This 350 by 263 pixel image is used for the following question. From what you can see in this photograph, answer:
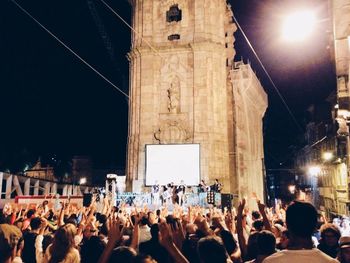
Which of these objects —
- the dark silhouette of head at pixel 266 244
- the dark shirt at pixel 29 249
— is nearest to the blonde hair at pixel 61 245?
the dark shirt at pixel 29 249

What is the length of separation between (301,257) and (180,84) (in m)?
28.1

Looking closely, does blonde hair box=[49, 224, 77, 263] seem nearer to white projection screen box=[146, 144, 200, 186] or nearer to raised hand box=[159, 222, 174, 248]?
raised hand box=[159, 222, 174, 248]

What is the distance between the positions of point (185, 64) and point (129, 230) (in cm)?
2505

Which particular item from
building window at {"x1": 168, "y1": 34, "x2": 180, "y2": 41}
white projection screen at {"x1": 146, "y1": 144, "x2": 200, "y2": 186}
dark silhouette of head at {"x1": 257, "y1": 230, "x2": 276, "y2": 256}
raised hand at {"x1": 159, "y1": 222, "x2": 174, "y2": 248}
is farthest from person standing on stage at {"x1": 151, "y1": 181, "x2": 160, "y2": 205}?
raised hand at {"x1": 159, "y1": 222, "x2": 174, "y2": 248}

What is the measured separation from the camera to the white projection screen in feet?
88.8

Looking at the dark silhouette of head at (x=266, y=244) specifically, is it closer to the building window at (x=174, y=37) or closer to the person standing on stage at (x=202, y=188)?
the person standing on stage at (x=202, y=188)

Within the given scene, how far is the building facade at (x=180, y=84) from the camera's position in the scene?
29.4m

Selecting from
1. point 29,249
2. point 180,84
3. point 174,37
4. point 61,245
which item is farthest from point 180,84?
point 61,245

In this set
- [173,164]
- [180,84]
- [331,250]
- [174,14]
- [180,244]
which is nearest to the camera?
[180,244]

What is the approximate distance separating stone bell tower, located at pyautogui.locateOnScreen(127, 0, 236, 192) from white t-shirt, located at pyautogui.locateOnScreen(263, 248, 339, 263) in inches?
1003

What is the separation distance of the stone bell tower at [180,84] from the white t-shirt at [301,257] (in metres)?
25.5

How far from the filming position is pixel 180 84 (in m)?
30.5

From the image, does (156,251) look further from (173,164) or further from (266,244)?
(173,164)

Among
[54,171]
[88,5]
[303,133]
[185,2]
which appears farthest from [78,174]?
[303,133]
